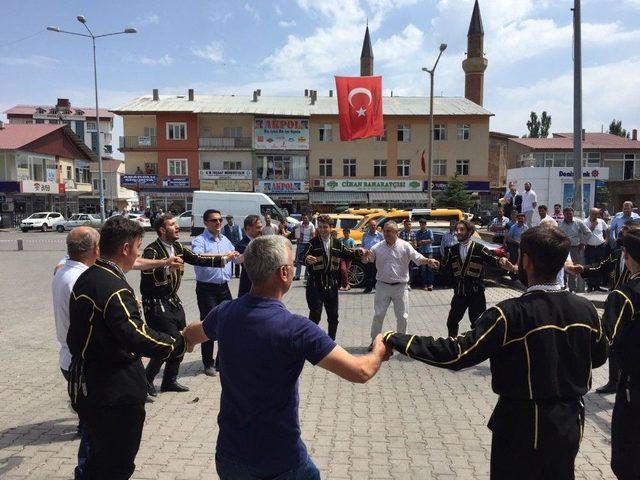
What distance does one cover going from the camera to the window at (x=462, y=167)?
158 ft

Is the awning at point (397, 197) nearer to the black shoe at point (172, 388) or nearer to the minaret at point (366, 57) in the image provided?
the minaret at point (366, 57)

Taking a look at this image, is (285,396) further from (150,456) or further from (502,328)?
(150,456)

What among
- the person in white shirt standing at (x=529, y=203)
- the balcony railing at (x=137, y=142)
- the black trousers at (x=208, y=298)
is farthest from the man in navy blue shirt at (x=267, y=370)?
the balcony railing at (x=137, y=142)

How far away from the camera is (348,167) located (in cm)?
4775

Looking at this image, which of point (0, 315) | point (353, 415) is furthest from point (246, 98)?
point (353, 415)

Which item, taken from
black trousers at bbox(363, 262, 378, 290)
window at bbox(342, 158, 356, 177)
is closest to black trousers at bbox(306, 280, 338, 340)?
black trousers at bbox(363, 262, 378, 290)

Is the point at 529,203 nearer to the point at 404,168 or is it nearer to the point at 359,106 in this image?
the point at 359,106

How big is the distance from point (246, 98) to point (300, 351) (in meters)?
52.6

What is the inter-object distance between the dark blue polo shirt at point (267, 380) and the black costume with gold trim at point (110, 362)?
69 cm

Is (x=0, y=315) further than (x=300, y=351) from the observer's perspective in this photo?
Yes

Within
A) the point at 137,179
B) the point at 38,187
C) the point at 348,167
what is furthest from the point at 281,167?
the point at 38,187

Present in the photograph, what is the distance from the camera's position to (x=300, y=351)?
222cm

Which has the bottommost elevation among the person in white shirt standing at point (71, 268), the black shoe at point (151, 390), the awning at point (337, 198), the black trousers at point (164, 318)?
the black shoe at point (151, 390)

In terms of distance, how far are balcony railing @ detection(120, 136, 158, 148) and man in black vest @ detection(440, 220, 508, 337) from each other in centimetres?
4415
